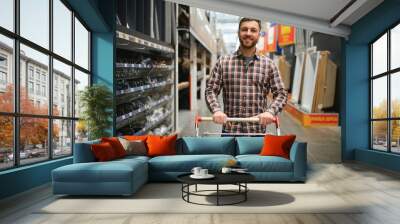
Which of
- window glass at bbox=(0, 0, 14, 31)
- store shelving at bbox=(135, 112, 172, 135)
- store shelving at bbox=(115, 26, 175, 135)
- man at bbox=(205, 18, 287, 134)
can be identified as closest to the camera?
window glass at bbox=(0, 0, 14, 31)

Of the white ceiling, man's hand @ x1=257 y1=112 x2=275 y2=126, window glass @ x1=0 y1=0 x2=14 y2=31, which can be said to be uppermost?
the white ceiling

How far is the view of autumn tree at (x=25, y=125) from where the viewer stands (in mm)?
4707

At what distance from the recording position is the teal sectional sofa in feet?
14.9

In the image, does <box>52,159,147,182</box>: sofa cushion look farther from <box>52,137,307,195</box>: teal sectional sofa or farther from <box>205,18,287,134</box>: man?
<box>205,18,287,134</box>: man

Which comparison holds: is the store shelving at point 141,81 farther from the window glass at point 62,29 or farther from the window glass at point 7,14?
the window glass at point 7,14

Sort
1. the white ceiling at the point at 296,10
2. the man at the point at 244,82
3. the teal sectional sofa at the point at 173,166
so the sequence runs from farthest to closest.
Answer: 1. the white ceiling at the point at 296,10
2. the man at the point at 244,82
3. the teal sectional sofa at the point at 173,166

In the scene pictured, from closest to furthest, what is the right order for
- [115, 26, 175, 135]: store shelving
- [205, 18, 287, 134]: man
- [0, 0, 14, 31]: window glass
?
1. [0, 0, 14, 31]: window glass
2. [205, 18, 287, 134]: man
3. [115, 26, 175, 135]: store shelving

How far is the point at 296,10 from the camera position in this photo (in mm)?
7977

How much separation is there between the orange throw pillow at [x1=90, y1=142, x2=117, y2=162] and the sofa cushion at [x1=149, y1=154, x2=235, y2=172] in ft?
1.75

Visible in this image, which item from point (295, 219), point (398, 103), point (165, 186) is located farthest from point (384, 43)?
point (295, 219)

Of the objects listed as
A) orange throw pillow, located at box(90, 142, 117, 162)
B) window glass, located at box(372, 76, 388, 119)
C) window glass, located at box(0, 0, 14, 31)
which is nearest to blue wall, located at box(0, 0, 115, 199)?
orange throw pillow, located at box(90, 142, 117, 162)

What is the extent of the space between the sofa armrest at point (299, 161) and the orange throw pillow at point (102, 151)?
7.30ft

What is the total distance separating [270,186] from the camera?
17.4ft

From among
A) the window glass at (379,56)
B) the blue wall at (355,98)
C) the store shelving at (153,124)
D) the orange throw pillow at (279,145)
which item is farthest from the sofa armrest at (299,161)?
the store shelving at (153,124)
